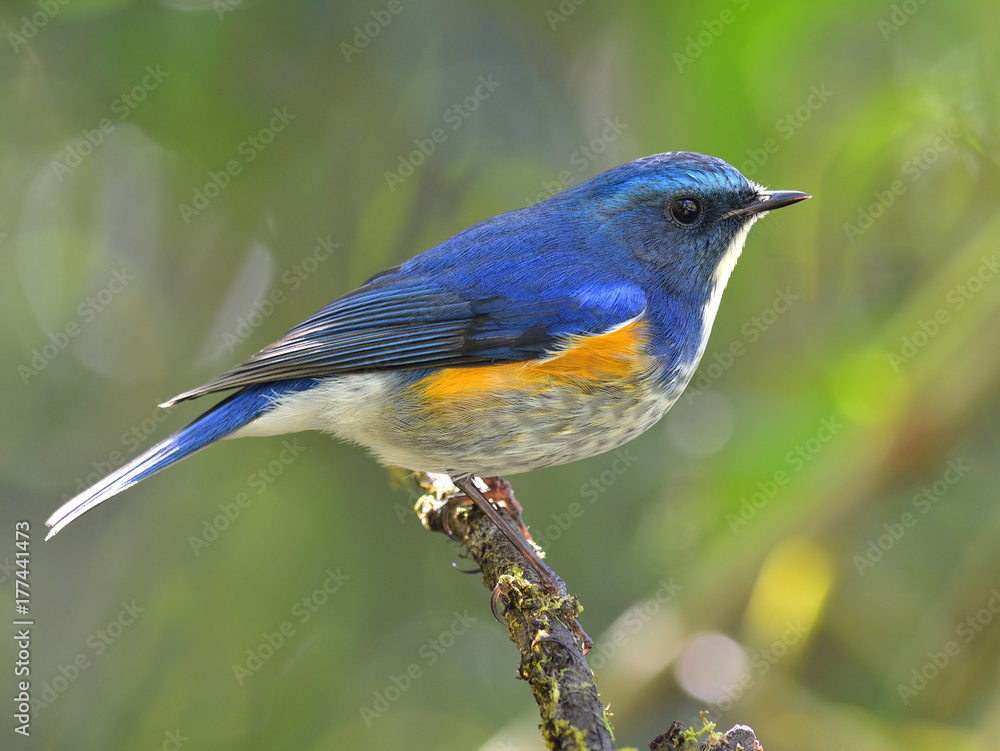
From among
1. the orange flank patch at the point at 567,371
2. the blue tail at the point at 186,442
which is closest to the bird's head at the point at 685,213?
the orange flank patch at the point at 567,371

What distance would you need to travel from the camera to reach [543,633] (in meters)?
2.51

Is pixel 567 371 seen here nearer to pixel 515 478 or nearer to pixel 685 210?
pixel 685 210

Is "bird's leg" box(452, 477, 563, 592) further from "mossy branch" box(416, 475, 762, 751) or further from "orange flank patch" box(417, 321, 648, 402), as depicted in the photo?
"orange flank patch" box(417, 321, 648, 402)

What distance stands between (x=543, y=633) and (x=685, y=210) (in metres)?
1.83

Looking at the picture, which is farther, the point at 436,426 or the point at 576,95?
the point at 576,95

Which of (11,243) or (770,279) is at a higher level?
(11,243)

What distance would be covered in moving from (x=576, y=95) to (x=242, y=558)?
8.56 feet

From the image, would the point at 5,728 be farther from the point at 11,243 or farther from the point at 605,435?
the point at 605,435

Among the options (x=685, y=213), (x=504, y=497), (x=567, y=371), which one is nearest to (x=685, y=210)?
(x=685, y=213)

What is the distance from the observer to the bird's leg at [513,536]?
10.4 ft

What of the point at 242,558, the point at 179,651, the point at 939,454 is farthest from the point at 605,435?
the point at 179,651

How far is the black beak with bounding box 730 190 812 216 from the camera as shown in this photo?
3.48 m

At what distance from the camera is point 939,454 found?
11.6 ft

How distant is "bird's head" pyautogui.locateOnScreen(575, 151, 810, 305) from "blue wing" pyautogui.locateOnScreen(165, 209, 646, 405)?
0.63 ft
